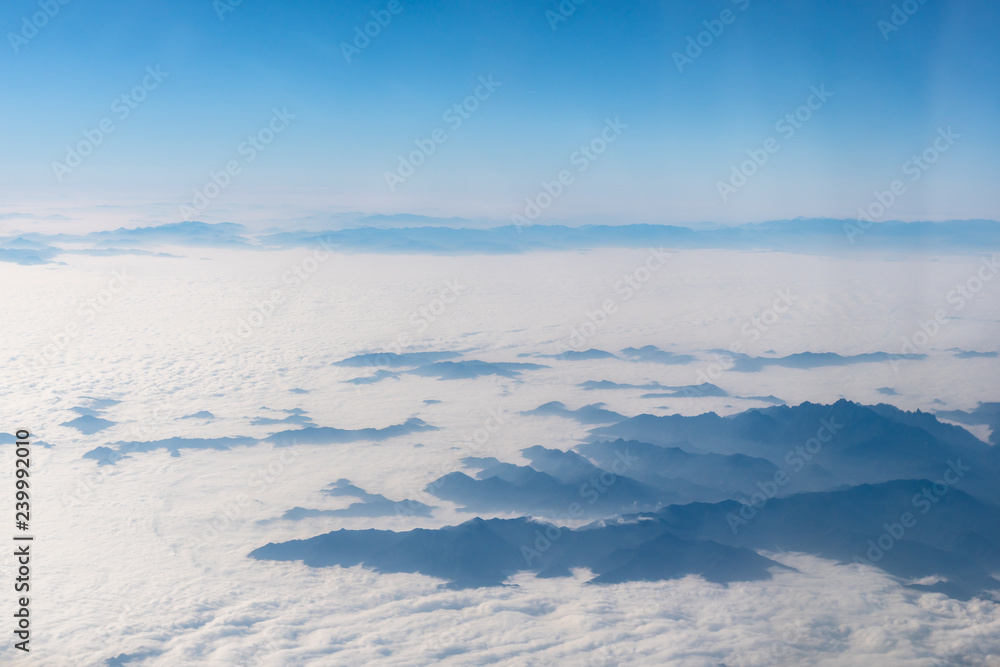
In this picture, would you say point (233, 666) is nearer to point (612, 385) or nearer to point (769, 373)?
point (612, 385)

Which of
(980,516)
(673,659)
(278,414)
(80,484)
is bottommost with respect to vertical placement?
(673,659)

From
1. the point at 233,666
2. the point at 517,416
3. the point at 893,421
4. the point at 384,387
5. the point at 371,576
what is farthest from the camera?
the point at 384,387

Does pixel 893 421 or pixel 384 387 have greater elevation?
pixel 384 387

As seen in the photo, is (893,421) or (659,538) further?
(893,421)

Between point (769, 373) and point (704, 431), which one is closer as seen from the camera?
point (704, 431)

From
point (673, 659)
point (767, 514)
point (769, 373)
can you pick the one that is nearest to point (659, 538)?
point (767, 514)

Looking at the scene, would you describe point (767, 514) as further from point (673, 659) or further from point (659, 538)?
point (673, 659)

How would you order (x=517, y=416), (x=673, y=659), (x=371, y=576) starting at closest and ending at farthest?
(x=673, y=659)
(x=371, y=576)
(x=517, y=416)

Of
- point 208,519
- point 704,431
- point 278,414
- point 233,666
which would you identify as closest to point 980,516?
point 704,431

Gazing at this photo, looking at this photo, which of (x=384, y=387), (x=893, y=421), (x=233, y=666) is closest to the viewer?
(x=233, y=666)
